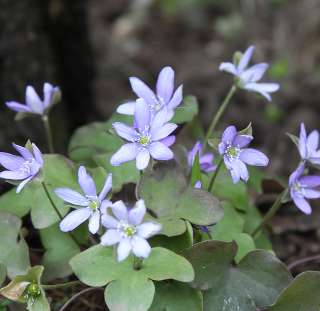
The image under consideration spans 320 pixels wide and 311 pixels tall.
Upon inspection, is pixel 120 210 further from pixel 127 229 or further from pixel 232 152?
pixel 232 152

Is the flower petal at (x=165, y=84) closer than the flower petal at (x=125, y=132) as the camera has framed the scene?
No

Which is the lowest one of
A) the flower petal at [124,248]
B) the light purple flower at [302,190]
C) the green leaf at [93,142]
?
the light purple flower at [302,190]

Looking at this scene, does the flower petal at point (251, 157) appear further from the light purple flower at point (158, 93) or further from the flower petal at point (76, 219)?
the flower petal at point (76, 219)

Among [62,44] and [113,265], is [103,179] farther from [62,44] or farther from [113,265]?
[62,44]

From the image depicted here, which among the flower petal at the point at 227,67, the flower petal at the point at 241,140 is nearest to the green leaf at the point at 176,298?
the flower petal at the point at 241,140

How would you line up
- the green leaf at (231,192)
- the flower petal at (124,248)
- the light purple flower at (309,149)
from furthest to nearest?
the green leaf at (231,192) → the light purple flower at (309,149) → the flower petal at (124,248)

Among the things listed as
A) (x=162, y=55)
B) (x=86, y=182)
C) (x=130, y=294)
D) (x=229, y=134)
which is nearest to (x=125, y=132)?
(x=86, y=182)

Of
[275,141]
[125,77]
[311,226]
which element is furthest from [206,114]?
[311,226]

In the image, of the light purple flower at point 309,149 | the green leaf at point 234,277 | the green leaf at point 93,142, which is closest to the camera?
the green leaf at point 234,277
